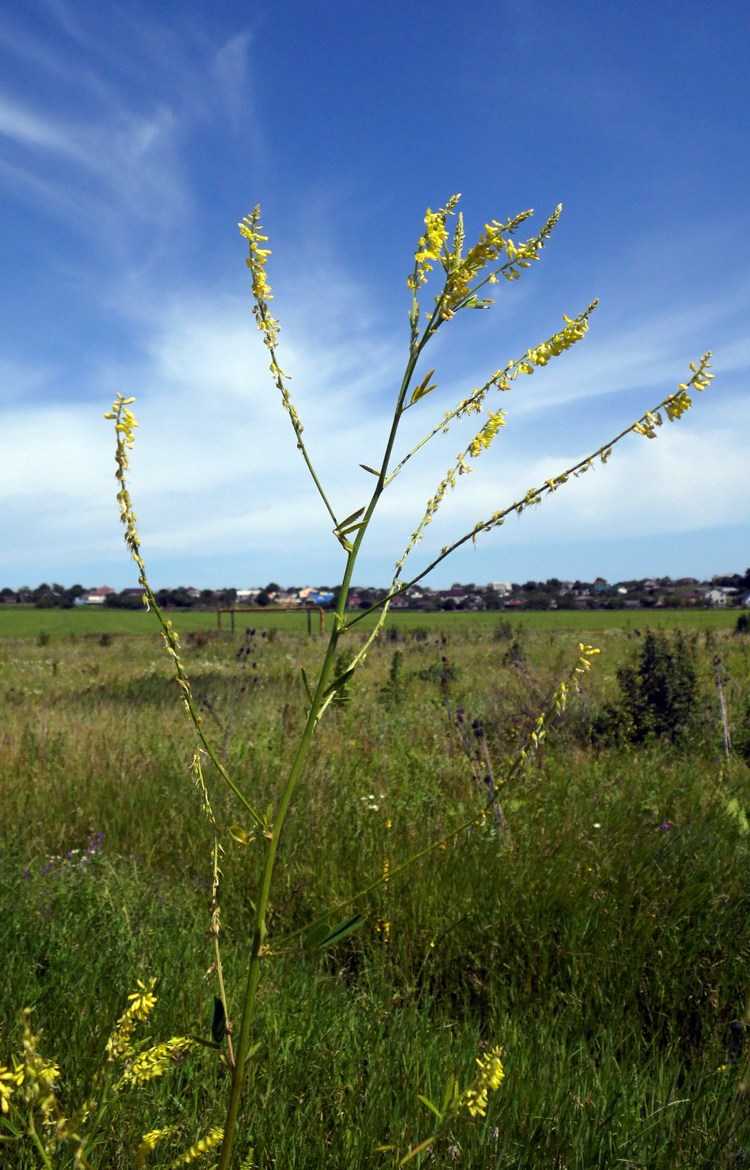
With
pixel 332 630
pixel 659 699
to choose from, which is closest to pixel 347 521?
pixel 332 630

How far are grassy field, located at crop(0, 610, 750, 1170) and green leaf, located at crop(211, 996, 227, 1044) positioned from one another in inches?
3.8

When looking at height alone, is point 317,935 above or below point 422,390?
below

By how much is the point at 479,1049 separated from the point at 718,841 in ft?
6.26

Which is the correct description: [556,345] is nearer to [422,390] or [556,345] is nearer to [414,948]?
[422,390]

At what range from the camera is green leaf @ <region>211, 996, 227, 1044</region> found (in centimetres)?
115

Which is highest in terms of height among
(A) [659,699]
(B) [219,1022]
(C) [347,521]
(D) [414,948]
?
(C) [347,521]

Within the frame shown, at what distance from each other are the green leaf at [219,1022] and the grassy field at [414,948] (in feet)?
0.31

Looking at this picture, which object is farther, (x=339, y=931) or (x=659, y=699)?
(x=659, y=699)

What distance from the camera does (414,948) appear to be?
10.8ft

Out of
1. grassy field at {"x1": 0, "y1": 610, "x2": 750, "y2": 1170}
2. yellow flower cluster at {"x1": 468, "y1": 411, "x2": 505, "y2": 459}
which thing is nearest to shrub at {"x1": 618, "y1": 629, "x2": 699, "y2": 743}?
grassy field at {"x1": 0, "y1": 610, "x2": 750, "y2": 1170}

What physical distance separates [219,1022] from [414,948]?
2.35 metres

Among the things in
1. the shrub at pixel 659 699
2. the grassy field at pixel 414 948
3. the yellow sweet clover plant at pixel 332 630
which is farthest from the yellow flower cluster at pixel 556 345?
the shrub at pixel 659 699

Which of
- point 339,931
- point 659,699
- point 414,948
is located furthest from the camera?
point 659,699

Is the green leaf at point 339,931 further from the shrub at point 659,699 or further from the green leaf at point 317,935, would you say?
the shrub at point 659,699
